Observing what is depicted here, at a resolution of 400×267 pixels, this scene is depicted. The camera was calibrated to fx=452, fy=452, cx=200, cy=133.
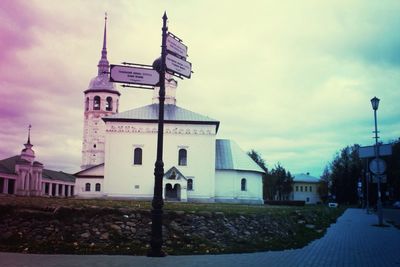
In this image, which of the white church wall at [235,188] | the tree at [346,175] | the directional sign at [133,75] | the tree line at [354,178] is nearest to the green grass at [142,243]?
the directional sign at [133,75]

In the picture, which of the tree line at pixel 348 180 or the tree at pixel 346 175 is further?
the tree at pixel 346 175

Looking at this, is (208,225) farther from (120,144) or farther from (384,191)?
(384,191)

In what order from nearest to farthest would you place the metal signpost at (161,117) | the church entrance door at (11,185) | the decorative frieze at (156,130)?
1. the metal signpost at (161,117)
2. the decorative frieze at (156,130)
3. the church entrance door at (11,185)

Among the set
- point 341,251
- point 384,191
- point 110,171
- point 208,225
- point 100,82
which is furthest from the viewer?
point 384,191

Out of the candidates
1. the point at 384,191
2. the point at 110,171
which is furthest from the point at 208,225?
the point at 384,191

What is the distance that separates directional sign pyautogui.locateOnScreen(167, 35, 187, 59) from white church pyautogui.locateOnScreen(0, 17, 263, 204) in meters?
46.0

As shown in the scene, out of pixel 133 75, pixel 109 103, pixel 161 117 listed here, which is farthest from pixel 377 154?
pixel 109 103

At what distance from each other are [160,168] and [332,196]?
92258 millimetres

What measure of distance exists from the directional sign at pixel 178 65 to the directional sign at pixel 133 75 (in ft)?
1.61

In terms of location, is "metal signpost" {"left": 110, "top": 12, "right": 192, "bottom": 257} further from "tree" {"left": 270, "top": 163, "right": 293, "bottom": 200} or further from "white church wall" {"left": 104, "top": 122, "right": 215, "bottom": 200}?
"tree" {"left": 270, "top": 163, "right": 293, "bottom": 200}

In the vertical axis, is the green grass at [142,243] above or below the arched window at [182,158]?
below

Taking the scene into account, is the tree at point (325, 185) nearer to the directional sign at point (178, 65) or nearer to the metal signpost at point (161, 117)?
the directional sign at point (178, 65)

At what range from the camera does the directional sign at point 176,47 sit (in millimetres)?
12352

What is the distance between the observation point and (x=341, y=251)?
13.4 meters
